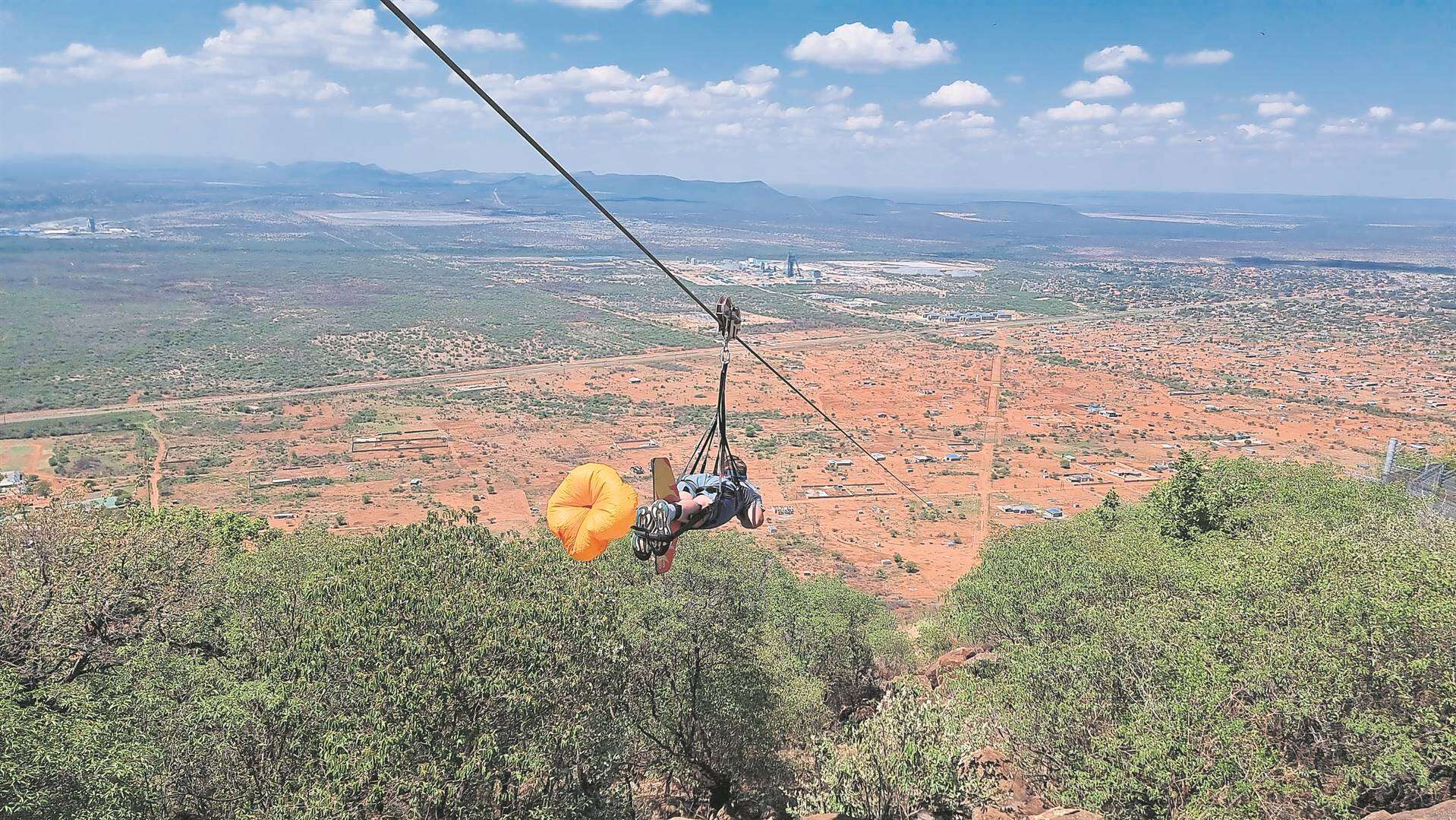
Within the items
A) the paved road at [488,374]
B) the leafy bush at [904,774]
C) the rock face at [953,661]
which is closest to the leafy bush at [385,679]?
the rock face at [953,661]

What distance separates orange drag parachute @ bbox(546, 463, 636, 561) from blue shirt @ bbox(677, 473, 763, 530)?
1630 mm

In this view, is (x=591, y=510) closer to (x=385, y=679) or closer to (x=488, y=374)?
(x=385, y=679)

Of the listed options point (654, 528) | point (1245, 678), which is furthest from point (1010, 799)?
point (654, 528)

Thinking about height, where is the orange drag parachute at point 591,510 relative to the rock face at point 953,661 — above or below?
above

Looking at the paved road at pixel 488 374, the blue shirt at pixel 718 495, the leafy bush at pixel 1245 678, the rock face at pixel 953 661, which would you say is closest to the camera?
the blue shirt at pixel 718 495

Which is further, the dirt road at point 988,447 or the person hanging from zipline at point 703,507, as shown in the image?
the dirt road at point 988,447

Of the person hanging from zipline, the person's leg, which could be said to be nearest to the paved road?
the person hanging from zipline

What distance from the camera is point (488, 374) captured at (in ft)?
254

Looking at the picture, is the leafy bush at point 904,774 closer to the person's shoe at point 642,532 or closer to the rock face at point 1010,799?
the rock face at point 1010,799

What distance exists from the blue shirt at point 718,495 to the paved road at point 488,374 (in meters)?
69.3

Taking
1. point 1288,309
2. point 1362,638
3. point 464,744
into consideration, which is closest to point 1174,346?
point 1288,309

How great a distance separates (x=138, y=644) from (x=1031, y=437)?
5337cm

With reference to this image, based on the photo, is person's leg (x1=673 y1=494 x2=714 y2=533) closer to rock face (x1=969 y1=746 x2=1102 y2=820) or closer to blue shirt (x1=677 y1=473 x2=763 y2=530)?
blue shirt (x1=677 y1=473 x2=763 y2=530)

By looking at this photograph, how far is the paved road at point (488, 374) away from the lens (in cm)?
6147
